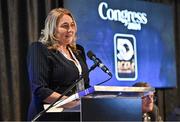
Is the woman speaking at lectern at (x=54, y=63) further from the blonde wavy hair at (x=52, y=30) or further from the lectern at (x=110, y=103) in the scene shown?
the lectern at (x=110, y=103)

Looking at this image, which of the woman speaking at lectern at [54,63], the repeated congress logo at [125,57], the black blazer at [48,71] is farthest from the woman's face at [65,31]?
the repeated congress logo at [125,57]

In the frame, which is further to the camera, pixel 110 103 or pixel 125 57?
pixel 125 57

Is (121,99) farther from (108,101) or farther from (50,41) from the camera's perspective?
(50,41)

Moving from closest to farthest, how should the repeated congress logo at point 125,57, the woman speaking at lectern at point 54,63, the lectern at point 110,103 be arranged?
the lectern at point 110,103 → the woman speaking at lectern at point 54,63 → the repeated congress logo at point 125,57

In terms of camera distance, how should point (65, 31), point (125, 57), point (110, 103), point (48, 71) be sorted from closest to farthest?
point (110, 103) → point (48, 71) → point (65, 31) → point (125, 57)

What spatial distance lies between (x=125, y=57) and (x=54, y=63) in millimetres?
1948

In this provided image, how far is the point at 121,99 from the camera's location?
67.4 inches

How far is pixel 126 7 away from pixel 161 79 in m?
0.84

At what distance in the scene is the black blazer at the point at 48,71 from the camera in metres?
2.19

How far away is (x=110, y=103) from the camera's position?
1693mm

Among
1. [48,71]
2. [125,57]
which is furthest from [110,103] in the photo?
[125,57]

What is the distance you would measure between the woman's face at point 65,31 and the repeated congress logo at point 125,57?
1.71m

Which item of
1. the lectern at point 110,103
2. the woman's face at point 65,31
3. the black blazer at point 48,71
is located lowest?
the lectern at point 110,103

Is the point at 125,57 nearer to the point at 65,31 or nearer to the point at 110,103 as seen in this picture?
the point at 65,31
